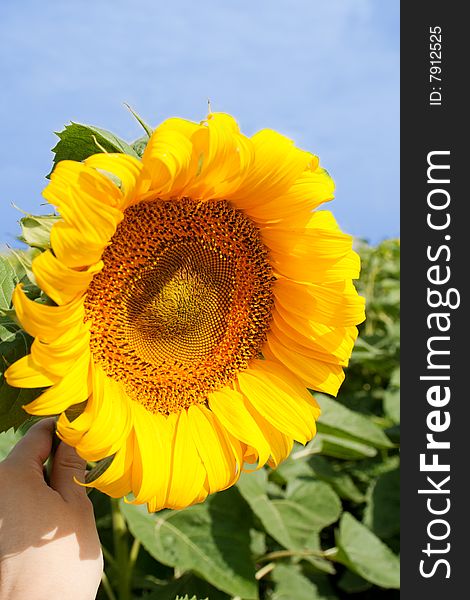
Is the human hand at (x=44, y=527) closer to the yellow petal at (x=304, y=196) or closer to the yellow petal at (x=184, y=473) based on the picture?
the yellow petal at (x=184, y=473)

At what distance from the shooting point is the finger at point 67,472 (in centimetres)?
122

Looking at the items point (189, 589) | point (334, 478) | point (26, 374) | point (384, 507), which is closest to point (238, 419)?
point (26, 374)

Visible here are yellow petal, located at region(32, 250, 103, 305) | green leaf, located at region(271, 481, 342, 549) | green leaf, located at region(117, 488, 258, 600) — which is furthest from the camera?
green leaf, located at region(271, 481, 342, 549)

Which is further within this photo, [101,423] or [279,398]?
[279,398]

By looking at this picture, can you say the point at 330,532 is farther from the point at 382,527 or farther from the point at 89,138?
the point at 89,138

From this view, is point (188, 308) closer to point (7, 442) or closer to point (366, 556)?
point (7, 442)

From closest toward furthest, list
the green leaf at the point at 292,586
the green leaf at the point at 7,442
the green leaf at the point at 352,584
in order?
1. the green leaf at the point at 7,442
2. the green leaf at the point at 292,586
3. the green leaf at the point at 352,584

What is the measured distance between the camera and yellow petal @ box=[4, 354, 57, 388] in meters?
1.02

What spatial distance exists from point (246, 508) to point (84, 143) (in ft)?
4.56

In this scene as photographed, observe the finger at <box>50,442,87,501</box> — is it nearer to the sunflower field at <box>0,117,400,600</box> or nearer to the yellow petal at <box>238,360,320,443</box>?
the sunflower field at <box>0,117,400,600</box>

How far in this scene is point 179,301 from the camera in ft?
4.22

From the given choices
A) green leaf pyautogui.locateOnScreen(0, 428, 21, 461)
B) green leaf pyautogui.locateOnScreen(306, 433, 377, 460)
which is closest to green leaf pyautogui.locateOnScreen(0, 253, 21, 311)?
green leaf pyautogui.locateOnScreen(0, 428, 21, 461)

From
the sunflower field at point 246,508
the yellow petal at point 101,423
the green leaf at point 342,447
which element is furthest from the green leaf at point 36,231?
the green leaf at point 342,447

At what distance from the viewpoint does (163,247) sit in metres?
1.23
